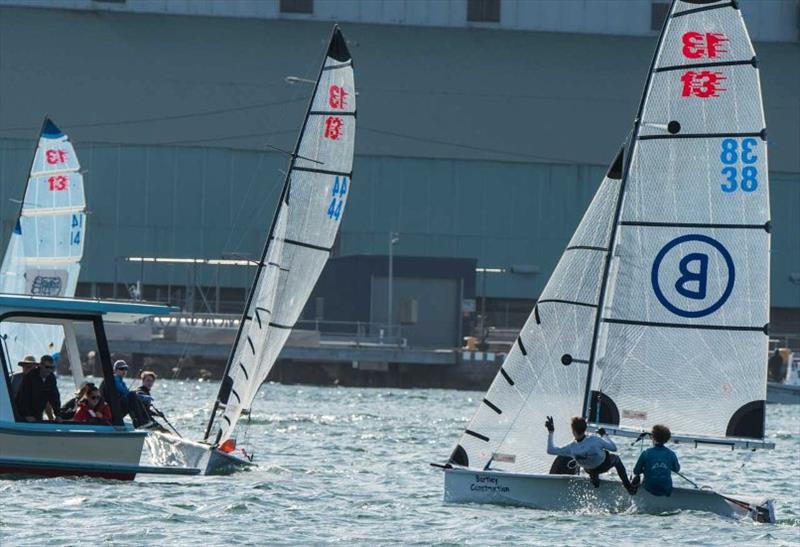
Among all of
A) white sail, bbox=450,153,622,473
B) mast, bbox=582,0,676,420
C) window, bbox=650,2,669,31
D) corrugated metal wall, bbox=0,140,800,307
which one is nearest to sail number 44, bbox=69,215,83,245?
white sail, bbox=450,153,622,473

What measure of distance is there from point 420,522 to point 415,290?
157 ft

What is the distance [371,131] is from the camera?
65250 millimetres

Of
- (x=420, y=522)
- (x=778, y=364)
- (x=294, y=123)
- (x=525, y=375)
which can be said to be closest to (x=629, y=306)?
(x=525, y=375)

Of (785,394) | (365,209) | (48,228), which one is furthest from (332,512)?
(365,209)

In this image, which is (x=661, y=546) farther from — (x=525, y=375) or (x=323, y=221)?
(x=323, y=221)

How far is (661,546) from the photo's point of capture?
15680 mm

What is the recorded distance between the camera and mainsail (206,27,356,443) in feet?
71.6

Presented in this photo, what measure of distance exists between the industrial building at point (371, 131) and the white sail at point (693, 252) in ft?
148

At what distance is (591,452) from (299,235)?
626cm

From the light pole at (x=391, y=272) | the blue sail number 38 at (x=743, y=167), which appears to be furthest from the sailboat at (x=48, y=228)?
the light pole at (x=391, y=272)

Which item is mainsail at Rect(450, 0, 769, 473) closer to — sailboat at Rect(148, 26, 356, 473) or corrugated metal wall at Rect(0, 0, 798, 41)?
sailboat at Rect(148, 26, 356, 473)

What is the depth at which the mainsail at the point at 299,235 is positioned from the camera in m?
21.8

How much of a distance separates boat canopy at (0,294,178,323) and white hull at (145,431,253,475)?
260 cm

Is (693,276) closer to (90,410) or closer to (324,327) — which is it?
(90,410)
